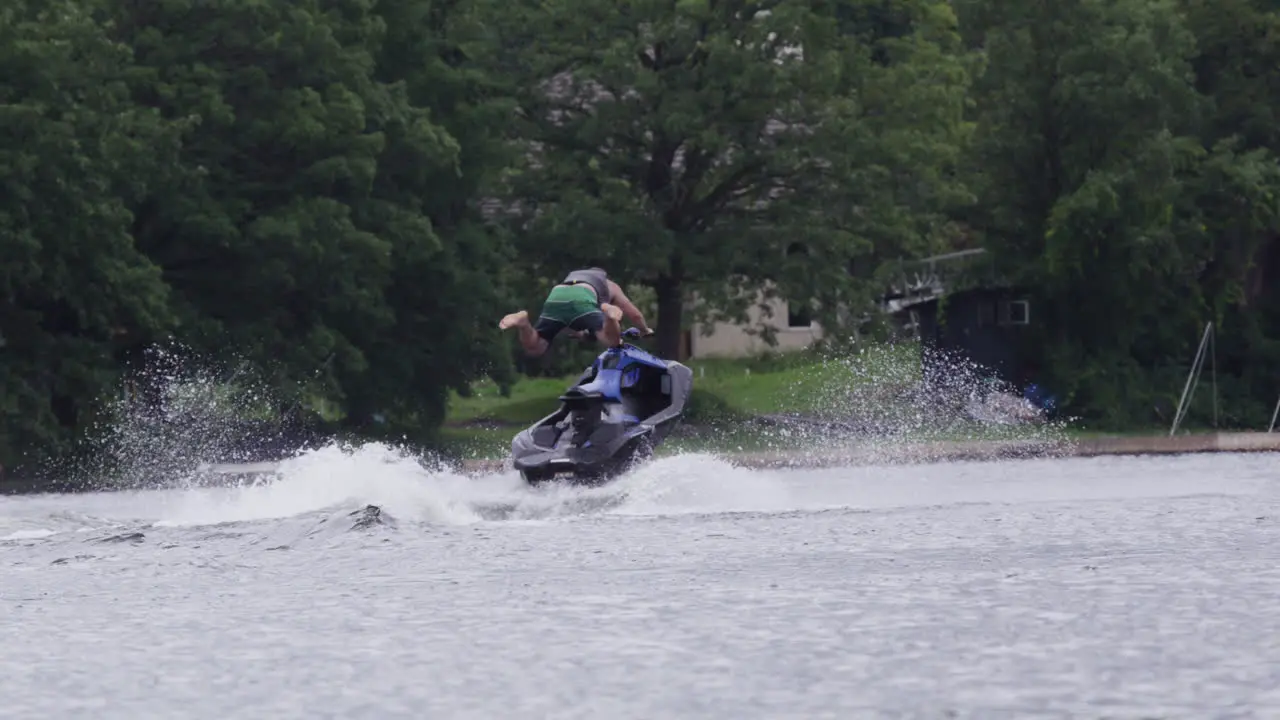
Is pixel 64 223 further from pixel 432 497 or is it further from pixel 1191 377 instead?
pixel 1191 377

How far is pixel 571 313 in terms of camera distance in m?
19.9

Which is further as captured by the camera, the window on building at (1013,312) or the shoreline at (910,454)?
the window on building at (1013,312)

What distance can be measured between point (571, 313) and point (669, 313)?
24151 millimetres

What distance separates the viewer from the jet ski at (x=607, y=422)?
63.3ft

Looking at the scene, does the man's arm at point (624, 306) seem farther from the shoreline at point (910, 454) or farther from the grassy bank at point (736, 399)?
the grassy bank at point (736, 399)

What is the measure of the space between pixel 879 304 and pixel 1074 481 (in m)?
19.5

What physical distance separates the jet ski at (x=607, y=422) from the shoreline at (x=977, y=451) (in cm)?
1001

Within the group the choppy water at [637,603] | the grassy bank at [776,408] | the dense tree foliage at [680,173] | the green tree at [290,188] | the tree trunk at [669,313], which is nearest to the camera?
the choppy water at [637,603]

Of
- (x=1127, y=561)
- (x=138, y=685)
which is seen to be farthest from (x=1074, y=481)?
(x=138, y=685)

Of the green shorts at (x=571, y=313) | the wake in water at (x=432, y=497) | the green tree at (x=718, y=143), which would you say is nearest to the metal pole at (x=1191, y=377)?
the green tree at (x=718, y=143)

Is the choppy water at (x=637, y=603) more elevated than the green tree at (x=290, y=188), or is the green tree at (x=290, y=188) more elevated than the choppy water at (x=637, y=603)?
the green tree at (x=290, y=188)

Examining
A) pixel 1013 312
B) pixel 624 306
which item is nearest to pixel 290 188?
pixel 1013 312

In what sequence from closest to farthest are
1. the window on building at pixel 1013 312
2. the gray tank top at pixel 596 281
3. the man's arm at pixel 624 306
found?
the gray tank top at pixel 596 281, the man's arm at pixel 624 306, the window on building at pixel 1013 312

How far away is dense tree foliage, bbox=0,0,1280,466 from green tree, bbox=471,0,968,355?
0.07m
